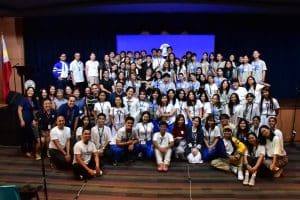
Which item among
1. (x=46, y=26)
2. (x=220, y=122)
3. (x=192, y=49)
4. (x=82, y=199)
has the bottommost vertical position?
(x=82, y=199)

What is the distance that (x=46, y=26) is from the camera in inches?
440

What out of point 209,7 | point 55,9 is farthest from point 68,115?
point 209,7

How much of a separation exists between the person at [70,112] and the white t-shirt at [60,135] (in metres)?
0.55

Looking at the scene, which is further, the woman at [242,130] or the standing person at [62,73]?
the standing person at [62,73]

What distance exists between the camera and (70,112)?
7309 millimetres

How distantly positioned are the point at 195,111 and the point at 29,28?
6042mm

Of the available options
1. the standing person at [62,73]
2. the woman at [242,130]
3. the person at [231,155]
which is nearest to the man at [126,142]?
the person at [231,155]

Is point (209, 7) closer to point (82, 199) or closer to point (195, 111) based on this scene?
point (195, 111)

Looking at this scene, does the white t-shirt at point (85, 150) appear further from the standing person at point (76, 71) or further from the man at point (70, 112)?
the standing person at point (76, 71)

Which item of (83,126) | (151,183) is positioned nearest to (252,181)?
(151,183)

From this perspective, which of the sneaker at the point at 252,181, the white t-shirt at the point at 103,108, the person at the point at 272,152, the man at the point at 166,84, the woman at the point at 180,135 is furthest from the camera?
the man at the point at 166,84

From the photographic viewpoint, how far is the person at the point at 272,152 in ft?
20.7

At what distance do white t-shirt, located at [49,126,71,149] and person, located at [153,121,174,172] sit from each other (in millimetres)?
1544

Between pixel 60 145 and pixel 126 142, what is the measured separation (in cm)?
116
